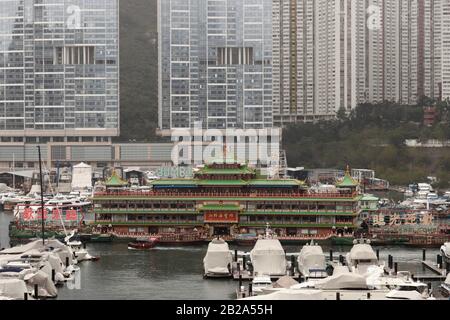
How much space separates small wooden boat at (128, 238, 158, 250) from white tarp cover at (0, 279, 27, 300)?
30.3ft

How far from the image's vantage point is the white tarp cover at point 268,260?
55.5 ft

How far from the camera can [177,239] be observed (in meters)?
23.2

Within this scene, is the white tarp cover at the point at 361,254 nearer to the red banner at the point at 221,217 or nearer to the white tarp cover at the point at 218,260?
the white tarp cover at the point at 218,260

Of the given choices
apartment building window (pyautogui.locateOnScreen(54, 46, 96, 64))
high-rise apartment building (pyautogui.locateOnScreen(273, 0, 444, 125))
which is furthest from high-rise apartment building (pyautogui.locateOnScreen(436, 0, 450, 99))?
apartment building window (pyautogui.locateOnScreen(54, 46, 96, 64))

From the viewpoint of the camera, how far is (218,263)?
1745 cm

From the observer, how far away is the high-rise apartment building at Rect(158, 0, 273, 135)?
45219 mm

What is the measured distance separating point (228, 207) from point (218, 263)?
681 centimetres

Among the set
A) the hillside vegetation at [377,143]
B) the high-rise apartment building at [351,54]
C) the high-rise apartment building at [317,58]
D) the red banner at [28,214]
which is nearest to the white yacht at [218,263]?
the red banner at [28,214]

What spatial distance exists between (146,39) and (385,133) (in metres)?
18.8

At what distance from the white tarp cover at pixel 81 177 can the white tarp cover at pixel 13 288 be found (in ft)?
90.0
